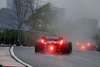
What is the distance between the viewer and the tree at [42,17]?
83562mm

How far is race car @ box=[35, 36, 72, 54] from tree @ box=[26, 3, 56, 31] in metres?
58.9

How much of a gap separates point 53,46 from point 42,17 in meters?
59.8

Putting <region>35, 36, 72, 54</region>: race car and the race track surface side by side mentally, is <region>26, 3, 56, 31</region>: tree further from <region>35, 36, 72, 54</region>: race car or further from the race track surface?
the race track surface

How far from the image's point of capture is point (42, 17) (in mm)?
83875

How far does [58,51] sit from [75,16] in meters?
30.5

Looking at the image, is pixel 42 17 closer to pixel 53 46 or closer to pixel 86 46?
pixel 86 46

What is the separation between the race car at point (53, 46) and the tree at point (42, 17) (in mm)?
58919

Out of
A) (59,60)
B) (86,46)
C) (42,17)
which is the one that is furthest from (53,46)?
(42,17)

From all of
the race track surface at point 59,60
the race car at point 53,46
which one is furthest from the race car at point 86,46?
the race track surface at point 59,60

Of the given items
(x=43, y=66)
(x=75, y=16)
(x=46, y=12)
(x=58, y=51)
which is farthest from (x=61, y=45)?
(x=46, y=12)

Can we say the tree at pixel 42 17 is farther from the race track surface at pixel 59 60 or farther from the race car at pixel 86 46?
the race track surface at pixel 59 60

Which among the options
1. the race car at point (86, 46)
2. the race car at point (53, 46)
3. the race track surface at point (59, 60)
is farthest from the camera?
the race car at point (86, 46)

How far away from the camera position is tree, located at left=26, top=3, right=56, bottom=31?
83.6 metres

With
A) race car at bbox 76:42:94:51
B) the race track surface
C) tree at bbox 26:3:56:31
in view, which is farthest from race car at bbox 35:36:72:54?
tree at bbox 26:3:56:31
